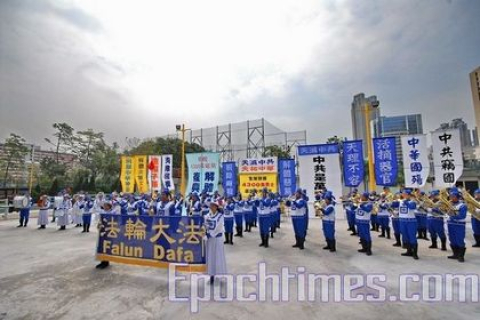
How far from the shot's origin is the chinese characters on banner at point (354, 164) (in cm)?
1072

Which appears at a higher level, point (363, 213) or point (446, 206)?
point (446, 206)

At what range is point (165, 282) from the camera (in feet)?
15.1

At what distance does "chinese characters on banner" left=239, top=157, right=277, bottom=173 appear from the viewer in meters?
12.6

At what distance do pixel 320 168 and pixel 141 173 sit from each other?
1072 centimetres

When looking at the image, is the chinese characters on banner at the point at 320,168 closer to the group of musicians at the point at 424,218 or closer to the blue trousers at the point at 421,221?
the group of musicians at the point at 424,218

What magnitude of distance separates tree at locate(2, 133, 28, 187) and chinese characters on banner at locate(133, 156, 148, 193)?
21754 mm

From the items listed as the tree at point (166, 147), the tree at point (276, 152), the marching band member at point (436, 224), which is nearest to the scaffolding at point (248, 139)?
the tree at point (276, 152)

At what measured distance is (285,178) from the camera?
1270 cm

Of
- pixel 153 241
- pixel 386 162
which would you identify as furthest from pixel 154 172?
pixel 386 162

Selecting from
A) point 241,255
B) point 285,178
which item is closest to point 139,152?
point 285,178

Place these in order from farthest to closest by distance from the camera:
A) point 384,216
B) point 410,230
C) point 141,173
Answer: point 141,173 < point 384,216 < point 410,230

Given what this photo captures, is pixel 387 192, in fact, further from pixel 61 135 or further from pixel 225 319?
pixel 61 135

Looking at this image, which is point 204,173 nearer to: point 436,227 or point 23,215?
point 23,215

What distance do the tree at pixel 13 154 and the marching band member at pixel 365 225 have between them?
34672 mm
